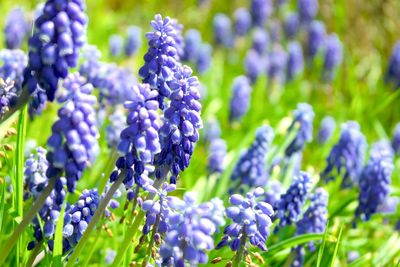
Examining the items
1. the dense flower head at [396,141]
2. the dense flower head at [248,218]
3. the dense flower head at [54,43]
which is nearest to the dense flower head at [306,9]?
the dense flower head at [396,141]

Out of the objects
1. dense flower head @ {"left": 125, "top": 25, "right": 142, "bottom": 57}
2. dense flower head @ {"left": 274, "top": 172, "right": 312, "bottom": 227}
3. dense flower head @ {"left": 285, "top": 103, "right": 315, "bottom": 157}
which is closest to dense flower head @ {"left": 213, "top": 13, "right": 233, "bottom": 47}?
dense flower head @ {"left": 125, "top": 25, "right": 142, "bottom": 57}

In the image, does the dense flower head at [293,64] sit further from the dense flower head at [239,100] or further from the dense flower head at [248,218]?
the dense flower head at [248,218]

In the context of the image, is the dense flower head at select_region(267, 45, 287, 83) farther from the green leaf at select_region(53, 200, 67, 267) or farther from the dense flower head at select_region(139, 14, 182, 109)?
the green leaf at select_region(53, 200, 67, 267)

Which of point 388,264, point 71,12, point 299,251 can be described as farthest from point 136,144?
point 388,264

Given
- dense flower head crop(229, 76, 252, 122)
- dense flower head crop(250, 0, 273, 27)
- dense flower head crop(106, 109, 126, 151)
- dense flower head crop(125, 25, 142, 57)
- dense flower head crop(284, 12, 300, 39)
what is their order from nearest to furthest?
1. dense flower head crop(106, 109, 126, 151)
2. dense flower head crop(229, 76, 252, 122)
3. dense flower head crop(125, 25, 142, 57)
4. dense flower head crop(250, 0, 273, 27)
5. dense flower head crop(284, 12, 300, 39)

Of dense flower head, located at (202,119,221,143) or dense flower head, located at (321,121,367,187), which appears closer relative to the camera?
dense flower head, located at (321,121,367,187)

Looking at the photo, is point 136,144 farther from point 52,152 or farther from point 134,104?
point 52,152
